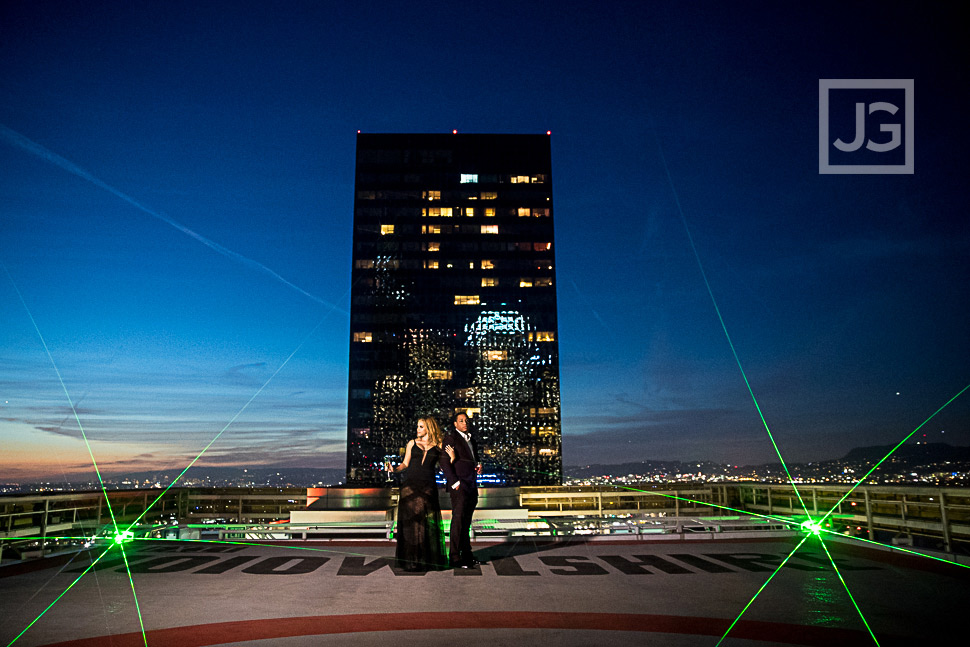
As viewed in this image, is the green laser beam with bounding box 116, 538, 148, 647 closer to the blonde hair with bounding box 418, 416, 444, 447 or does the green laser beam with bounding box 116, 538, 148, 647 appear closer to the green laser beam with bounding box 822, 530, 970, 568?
the blonde hair with bounding box 418, 416, 444, 447

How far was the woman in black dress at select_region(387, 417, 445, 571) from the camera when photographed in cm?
838

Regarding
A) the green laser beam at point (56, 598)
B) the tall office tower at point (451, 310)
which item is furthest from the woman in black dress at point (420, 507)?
the tall office tower at point (451, 310)

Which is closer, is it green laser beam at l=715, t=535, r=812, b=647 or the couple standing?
green laser beam at l=715, t=535, r=812, b=647

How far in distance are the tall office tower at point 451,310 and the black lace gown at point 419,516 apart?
85.5 m

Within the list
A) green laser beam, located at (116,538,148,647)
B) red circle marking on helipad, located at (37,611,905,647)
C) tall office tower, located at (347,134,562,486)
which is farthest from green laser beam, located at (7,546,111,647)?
tall office tower, located at (347,134,562,486)

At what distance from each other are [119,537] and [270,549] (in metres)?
3.56

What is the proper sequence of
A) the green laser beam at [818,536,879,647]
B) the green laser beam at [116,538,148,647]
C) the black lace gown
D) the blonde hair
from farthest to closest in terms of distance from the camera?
1. the blonde hair
2. the black lace gown
3. the green laser beam at [116,538,148,647]
4. the green laser beam at [818,536,879,647]

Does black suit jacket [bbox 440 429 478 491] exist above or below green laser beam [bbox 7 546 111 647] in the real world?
above

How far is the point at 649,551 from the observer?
10.8 m

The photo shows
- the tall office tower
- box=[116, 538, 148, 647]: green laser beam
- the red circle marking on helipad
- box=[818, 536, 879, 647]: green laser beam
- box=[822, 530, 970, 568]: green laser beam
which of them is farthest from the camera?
the tall office tower

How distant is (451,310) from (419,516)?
87575 millimetres

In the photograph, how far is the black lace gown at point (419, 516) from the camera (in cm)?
837

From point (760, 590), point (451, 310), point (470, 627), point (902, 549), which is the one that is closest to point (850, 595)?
point (760, 590)

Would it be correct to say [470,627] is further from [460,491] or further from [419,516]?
[460,491]
